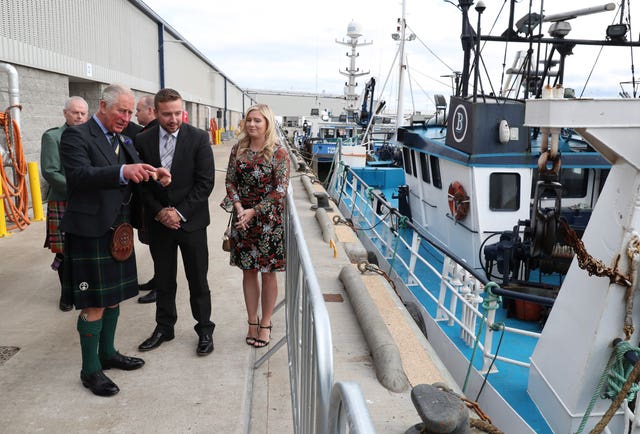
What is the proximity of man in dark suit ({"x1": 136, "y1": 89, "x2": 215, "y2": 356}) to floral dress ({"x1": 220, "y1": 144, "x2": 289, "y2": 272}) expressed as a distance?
212 millimetres

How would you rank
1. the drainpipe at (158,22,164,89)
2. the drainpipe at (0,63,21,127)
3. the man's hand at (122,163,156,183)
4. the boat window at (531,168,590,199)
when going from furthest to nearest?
1. the drainpipe at (158,22,164,89)
2. the drainpipe at (0,63,21,127)
3. the boat window at (531,168,590,199)
4. the man's hand at (122,163,156,183)

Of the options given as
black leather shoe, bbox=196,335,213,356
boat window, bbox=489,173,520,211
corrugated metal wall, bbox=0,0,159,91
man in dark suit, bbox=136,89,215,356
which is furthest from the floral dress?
corrugated metal wall, bbox=0,0,159,91

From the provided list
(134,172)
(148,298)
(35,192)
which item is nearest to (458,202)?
(148,298)

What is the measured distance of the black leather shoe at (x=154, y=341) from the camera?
12.1ft

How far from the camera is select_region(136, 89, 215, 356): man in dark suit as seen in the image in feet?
11.2

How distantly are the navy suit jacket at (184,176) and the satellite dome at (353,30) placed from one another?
33.4 meters

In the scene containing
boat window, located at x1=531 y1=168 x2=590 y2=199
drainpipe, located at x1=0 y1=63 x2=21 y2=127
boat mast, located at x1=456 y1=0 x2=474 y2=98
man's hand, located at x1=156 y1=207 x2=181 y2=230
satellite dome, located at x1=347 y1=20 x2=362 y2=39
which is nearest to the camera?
man's hand, located at x1=156 y1=207 x2=181 y2=230

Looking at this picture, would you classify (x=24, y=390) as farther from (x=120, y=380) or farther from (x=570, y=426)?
(x=570, y=426)

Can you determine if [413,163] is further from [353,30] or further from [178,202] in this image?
[353,30]

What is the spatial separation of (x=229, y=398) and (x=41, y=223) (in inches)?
255

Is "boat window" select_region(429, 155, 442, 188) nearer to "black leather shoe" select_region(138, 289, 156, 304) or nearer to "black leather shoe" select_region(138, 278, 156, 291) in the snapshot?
"black leather shoe" select_region(138, 278, 156, 291)

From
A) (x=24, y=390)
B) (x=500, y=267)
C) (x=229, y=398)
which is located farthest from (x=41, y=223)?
(x=500, y=267)

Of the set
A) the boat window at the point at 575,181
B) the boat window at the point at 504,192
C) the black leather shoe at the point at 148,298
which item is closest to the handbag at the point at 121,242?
the black leather shoe at the point at 148,298

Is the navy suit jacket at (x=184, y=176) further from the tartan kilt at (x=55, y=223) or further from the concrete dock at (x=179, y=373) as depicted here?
the tartan kilt at (x=55, y=223)
